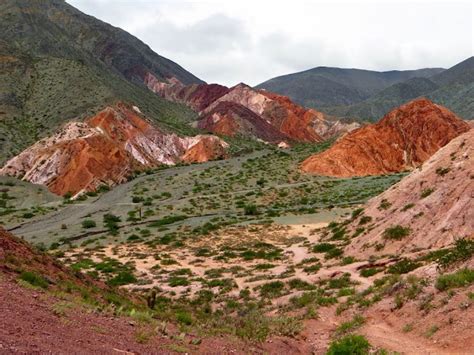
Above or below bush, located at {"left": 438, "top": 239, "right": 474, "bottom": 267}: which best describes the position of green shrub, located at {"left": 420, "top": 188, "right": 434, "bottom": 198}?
above

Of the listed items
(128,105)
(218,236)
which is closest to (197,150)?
(128,105)

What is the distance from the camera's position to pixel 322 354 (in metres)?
13.7

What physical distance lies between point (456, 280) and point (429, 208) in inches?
510

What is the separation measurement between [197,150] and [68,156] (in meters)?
33.2

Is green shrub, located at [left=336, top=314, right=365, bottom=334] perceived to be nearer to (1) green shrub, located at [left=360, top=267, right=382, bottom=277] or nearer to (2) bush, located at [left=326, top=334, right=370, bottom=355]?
(2) bush, located at [left=326, top=334, right=370, bottom=355]

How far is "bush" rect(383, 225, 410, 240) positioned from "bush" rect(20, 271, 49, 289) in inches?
732

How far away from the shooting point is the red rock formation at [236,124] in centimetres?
13462

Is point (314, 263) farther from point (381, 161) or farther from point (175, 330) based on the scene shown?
point (381, 161)

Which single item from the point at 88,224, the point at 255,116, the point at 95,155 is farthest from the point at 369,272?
the point at 255,116

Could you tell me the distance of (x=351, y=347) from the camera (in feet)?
39.8

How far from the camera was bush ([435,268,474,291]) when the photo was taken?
14.2 metres

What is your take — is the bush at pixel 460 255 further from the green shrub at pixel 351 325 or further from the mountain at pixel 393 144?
the mountain at pixel 393 144

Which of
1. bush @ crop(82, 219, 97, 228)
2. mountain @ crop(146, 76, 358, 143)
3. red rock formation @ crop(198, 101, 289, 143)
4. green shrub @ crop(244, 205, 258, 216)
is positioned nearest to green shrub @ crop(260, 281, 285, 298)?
green shrub @ crop(244, 205, 258, 216)

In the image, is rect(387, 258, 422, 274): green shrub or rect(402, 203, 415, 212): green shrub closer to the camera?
rect(387, 258, 422, 274): green shrub
